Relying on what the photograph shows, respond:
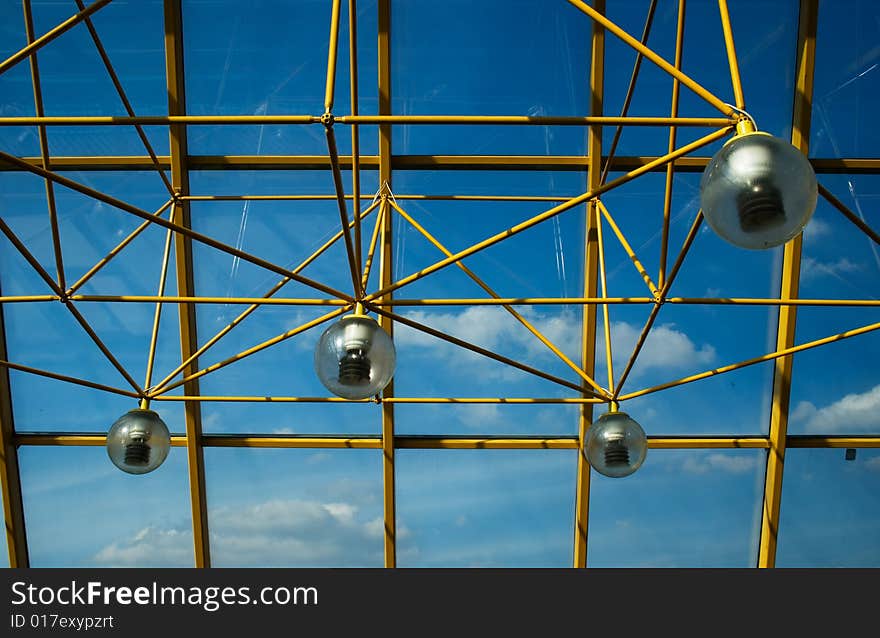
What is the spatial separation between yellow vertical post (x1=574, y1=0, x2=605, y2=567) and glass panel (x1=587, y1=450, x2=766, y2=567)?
18 centimetres

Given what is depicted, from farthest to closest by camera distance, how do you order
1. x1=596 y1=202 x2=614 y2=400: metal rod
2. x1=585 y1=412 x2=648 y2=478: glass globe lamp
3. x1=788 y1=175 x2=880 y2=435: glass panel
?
x1=788 y1=175 x2=880 y2=435: glass panel < x1=596 y1=202 x2=614 y2=400: metal rod < x1=585 y1=412 x2=648 y2=478: glass globe lamp

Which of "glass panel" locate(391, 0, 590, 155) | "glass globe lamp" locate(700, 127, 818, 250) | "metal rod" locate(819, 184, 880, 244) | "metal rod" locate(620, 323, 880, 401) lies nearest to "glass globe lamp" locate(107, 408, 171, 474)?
"glass panel" locate(391, 0, 590, 155)

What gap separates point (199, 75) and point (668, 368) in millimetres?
6426

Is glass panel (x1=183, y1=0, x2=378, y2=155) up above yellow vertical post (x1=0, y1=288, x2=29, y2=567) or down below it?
above

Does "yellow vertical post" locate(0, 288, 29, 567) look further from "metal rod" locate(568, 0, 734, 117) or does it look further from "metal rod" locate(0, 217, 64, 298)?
"metal rod" locate(568, 0, 734, 117)

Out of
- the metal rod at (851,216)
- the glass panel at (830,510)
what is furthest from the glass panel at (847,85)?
the glass panel at (830,510)

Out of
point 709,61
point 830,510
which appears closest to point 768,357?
point 830,510

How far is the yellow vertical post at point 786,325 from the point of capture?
351 inches

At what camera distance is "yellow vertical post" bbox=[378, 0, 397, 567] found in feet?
29.3

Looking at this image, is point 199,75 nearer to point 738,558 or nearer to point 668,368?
point 668,368

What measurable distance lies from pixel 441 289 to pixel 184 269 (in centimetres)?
299

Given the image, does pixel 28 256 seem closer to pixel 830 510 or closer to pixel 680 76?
pixel 680 76

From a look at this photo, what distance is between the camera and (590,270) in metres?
9.34

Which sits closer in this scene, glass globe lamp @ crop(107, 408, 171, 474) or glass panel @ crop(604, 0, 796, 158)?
glass globe lamp @ crop(107, 408, 171, 474)
